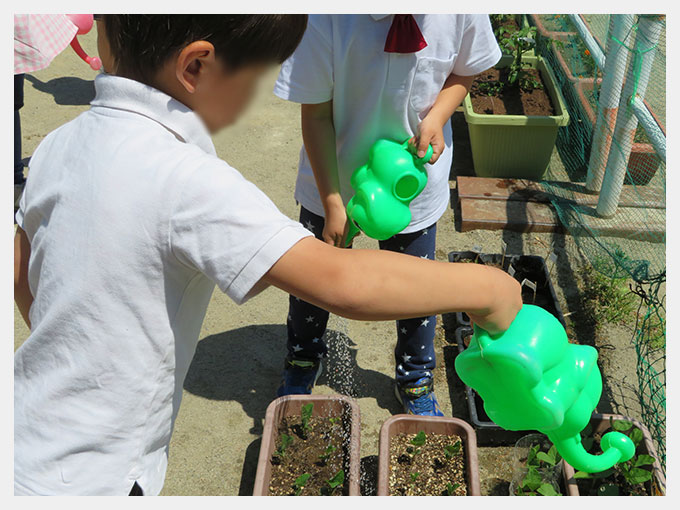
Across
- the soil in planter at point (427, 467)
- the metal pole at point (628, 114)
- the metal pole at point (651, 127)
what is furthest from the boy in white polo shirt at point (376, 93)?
the metal pole at point (628, 114)

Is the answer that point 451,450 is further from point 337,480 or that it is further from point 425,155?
point 425,155

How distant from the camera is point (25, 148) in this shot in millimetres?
4227

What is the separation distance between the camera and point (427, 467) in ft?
7.27

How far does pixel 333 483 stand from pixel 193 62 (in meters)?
1.53

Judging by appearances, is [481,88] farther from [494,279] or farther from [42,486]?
[42,486]

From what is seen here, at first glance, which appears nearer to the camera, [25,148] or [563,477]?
[563,477]

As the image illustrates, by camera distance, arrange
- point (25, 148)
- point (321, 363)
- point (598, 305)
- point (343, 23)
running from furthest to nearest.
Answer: point (25, 148), point (598, 305), point (321, 363), point (343, 23)

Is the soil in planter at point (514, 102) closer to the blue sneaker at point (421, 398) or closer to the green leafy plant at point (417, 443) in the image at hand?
the blue sneaker at point (421, 398)

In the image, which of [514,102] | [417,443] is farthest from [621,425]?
[514,102]

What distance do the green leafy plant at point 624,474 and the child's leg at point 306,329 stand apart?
0.94 metres

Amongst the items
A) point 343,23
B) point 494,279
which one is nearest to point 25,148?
point 343,23

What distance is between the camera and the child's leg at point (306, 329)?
7.61ft

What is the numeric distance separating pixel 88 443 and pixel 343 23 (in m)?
1.21

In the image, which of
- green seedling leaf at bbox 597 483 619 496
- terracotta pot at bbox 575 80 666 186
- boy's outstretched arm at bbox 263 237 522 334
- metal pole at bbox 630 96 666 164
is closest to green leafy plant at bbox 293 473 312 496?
green seedling leaf at bbox 597 483 619 496
